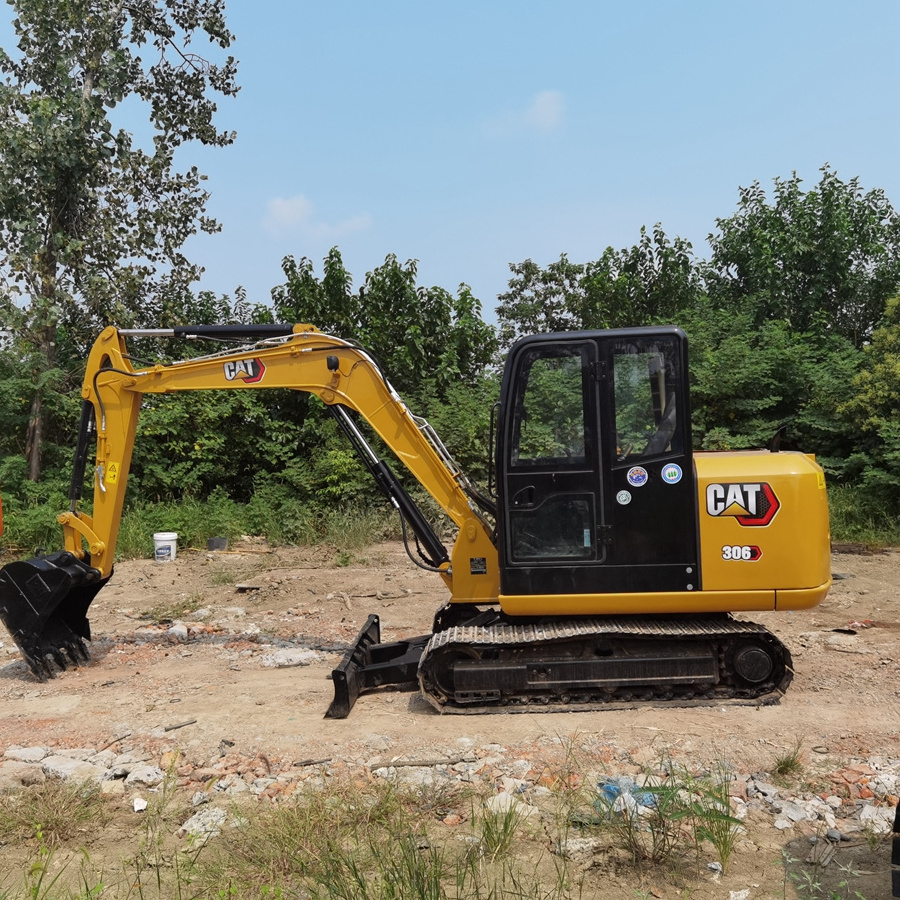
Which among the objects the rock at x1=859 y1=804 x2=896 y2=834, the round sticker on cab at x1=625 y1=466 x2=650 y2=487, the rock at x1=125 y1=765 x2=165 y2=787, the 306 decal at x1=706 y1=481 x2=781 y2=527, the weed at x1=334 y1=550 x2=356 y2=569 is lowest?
the rock at x1=859 y1=804 x2=896 y2=834

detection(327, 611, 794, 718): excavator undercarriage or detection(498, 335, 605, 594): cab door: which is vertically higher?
detection(498, 335, 605, 594): cab door

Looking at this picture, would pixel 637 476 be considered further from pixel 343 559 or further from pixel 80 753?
pixel 343 559

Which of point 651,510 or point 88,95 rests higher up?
point 88,95

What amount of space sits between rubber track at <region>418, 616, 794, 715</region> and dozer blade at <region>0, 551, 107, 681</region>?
2.92 metres

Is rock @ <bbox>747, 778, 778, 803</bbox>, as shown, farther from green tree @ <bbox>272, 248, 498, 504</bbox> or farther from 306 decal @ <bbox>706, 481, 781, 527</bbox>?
green tree @ <bbox>272, 248, 498, 504</bbox>

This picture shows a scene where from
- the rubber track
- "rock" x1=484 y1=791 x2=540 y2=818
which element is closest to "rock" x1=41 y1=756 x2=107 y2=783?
the rubber track

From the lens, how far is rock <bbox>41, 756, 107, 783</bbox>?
487cm

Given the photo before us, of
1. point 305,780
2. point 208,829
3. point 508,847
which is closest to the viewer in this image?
point 508,847

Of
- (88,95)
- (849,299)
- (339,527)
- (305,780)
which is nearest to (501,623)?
(305,780)

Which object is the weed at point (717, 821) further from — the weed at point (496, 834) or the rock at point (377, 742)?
the rock at point (377, 742)

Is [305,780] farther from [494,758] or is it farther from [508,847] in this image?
[508,847]

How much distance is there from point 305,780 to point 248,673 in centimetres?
236

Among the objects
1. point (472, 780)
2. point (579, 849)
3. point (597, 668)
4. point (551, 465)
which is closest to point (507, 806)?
point (472, 780)

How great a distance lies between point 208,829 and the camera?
4211 millimetres
